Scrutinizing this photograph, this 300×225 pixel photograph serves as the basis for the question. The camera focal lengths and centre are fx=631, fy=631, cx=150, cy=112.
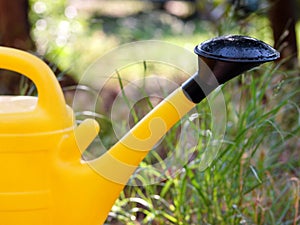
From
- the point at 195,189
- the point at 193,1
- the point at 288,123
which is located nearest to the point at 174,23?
the point at 193,1

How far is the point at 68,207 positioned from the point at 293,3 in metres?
1.53

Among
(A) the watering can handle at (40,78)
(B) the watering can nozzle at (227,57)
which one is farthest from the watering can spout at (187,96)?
(A) the watering can handle at (40,78)

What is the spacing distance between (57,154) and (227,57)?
1.13 ft

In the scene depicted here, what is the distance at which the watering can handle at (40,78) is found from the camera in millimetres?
1097

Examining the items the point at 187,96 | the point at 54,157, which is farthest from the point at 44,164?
the point at 187,96

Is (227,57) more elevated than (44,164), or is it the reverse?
(227,57)

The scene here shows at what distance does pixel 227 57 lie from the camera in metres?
0.97

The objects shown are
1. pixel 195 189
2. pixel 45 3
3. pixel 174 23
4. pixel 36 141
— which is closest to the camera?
pixel 36 141

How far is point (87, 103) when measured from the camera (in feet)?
7.95

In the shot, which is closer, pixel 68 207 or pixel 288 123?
pixel 68 207

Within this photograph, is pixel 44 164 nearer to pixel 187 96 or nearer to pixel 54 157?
pixel 54 157

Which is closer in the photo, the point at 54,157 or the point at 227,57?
the point at 227,57

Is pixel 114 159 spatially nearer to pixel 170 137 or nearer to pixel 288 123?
pixel 170 137

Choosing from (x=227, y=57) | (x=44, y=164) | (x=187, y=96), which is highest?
(x=227, y=57)
